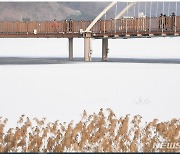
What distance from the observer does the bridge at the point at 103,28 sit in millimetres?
42750

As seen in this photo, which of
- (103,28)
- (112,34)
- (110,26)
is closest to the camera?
(112,34)

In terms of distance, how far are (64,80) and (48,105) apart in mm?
9526

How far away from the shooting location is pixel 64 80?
28.2 metres

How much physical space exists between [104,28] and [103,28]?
0.18 m

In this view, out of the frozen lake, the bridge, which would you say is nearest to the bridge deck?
the bridge

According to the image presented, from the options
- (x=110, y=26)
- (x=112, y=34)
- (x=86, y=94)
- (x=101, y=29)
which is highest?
(x=110, y=26)

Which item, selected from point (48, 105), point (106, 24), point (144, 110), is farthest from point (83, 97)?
point (106, 24)

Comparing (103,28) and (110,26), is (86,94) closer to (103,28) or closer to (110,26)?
(110,26)

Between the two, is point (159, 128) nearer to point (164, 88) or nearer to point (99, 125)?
point (99, 125)

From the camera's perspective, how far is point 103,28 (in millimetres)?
47219

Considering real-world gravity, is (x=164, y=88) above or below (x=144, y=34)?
below

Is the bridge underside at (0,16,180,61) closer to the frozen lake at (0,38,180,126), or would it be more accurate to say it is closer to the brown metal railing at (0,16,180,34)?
the brown metal railing at (0,16,180,34)

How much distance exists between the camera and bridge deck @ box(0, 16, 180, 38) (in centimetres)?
4271

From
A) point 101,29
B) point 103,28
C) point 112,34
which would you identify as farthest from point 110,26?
point 112,34
